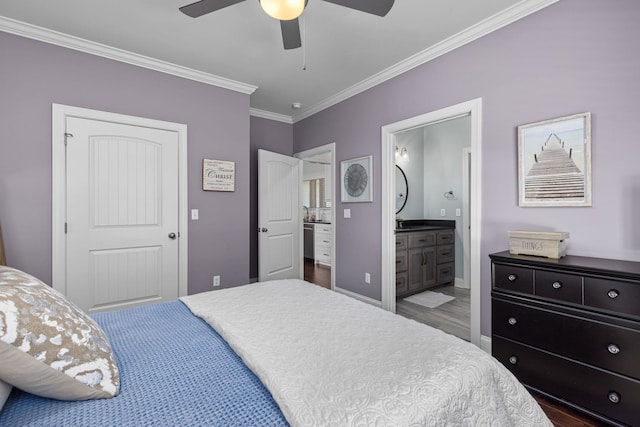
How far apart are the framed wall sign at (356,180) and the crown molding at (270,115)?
4.66ft

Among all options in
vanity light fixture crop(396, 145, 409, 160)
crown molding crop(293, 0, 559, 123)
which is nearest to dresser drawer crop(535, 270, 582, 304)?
crown molding crop(293, 0, 559, 123)

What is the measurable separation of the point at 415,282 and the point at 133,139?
360cm

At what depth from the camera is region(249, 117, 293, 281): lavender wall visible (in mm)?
4199

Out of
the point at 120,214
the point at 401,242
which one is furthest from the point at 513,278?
the point at 120,214

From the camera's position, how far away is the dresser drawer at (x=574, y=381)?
146cm

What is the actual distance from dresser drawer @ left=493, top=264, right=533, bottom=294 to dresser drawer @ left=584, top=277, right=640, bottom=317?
0.26 meters

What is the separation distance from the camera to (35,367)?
2.38ft

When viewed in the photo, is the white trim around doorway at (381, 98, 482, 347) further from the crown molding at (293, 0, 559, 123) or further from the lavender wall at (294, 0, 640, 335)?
the crown molding at (293, 0, 559, 123)

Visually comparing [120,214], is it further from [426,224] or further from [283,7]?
[426,224]

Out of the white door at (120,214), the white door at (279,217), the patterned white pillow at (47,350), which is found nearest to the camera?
the patterned white pillow at (47,350)

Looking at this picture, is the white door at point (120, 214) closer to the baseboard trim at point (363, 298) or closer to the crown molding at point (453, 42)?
the baseboard trim at point (363, 298)

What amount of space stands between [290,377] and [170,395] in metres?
0.34

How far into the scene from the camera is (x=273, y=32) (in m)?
2.43

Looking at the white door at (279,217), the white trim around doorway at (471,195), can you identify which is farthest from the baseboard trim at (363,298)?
the white door at (279,217)
